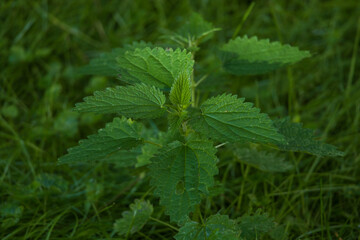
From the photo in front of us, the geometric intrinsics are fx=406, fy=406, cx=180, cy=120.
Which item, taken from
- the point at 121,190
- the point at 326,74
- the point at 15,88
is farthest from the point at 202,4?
the point at 121,190

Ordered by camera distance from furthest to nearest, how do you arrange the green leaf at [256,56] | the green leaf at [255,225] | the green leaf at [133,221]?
the green leaf at [256,56]
the green leaf at [133,221]
the green leaf at [255,225]

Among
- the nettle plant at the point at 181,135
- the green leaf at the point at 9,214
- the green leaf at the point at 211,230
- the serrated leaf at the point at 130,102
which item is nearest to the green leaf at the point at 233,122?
the nettle plant at the point at 181,135

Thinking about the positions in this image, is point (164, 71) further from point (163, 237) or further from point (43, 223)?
point (43, 223)

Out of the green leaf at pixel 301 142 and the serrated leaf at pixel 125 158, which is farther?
the serrated leaf at pixel 125 158

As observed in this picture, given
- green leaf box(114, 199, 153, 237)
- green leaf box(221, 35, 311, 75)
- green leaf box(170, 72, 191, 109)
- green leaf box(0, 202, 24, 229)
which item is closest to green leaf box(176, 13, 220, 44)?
green leaf box(221, 35, 311, 75)

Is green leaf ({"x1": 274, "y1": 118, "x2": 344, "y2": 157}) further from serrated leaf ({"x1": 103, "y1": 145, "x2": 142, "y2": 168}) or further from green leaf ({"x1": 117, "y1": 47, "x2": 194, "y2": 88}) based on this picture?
serrated leaf ({"x1": 103, "y1": 145, "x2": 142, "y2": 168})

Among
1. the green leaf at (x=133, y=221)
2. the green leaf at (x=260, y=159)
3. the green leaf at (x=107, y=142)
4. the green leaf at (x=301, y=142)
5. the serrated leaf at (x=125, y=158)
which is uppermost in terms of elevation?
the green leaf at (x=301, y=142)

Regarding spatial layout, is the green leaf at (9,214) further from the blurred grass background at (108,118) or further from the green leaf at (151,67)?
the green leaf at (151,67)
